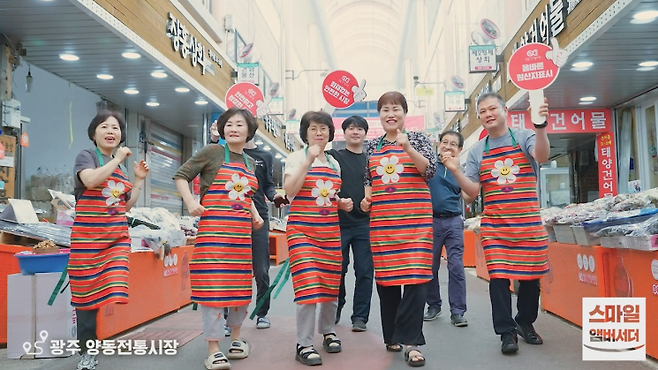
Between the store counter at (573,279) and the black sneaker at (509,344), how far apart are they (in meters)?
0.85

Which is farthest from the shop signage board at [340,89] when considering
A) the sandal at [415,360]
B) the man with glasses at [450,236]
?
the sandal at [415,360]

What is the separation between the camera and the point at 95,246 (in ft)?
10.3

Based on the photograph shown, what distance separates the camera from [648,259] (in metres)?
3.32

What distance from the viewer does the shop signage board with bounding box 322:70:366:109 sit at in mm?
7641

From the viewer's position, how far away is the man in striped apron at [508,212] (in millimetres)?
3439

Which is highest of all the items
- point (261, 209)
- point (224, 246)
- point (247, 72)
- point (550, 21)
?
point (247, 72)

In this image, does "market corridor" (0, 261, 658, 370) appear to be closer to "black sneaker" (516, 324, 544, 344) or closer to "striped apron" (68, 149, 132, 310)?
"black sneaker" (516, 324, 544, 344)

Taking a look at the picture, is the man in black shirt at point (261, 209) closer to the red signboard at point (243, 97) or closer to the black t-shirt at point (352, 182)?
the black t-shirt at point (352, 182)

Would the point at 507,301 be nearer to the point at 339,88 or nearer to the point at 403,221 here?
A: the point at 403,221

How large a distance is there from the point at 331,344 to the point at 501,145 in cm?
171

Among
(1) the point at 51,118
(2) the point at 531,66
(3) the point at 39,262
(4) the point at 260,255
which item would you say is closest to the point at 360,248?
(4) the point at 260,255

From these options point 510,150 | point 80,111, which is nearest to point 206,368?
point 510,150

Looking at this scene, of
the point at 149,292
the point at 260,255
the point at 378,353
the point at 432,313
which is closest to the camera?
the point at 378,353

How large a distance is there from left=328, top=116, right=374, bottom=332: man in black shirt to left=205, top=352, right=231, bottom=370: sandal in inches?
55.7
